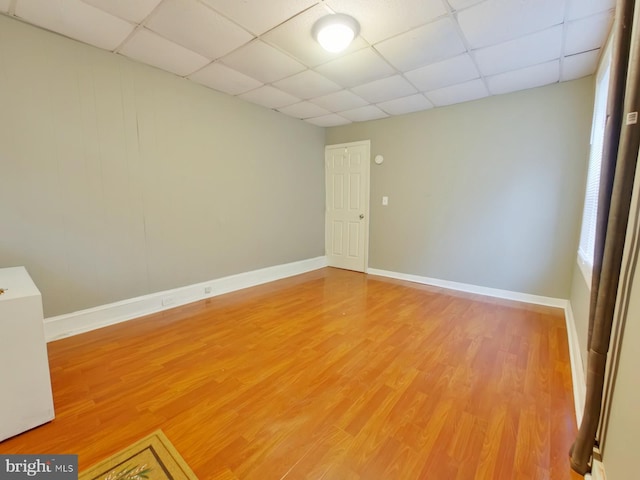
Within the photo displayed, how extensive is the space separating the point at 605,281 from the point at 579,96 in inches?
115

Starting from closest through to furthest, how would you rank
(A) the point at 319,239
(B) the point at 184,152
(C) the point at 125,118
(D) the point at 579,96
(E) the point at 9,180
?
1. (E) the point at 9,180
2. (C) the point at 125,118
3. (D) the point at 579,96
4. (B) the point at 184,152
5. (A) the point at 319,239

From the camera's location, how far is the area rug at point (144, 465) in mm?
1188

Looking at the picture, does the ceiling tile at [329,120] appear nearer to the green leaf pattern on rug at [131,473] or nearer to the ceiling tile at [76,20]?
the ceiling tile at [76,20]

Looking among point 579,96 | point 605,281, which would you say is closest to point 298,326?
point 605,281

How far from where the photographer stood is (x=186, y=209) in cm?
322

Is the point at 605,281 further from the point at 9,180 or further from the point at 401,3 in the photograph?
the point at 9,180

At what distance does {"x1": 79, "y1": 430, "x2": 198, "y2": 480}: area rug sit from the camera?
46.8 inches

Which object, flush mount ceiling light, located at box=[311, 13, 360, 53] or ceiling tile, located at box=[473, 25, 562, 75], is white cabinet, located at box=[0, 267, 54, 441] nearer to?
flush mount ceiling light, located at box=[311, 13, 360, 53]

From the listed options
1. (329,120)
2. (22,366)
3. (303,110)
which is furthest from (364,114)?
(22,366)

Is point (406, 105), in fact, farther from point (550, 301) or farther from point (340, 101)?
point (550, 301)

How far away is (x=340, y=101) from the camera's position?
145 inches

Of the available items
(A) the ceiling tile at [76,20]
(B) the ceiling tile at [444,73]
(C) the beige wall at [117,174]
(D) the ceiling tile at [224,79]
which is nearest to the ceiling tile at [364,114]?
(B) the ceiling tile at [444,73]

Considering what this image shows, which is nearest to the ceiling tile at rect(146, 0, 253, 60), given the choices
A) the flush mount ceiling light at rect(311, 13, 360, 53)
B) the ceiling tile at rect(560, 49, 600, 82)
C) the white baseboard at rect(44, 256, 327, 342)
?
the flush mount ceiling light at rect(311, 13, 360, 53)

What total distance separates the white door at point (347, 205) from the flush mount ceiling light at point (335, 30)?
2491mm
